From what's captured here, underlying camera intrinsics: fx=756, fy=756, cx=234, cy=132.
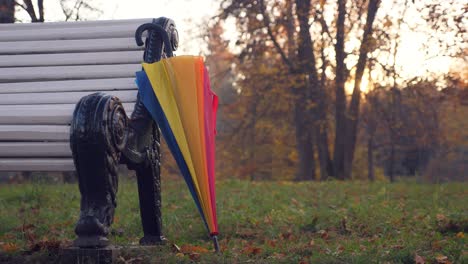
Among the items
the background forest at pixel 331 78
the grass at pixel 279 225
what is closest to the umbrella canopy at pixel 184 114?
the grass at pixel 279 225

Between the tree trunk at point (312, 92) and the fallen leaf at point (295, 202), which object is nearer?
the fallen leaf at point (295, 202)

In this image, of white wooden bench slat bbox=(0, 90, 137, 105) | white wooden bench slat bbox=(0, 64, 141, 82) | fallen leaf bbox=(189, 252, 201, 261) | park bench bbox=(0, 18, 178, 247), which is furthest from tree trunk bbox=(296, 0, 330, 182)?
fallen leaf bbox=(189, 252, 201, 261)

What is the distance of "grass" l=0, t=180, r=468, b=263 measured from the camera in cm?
413

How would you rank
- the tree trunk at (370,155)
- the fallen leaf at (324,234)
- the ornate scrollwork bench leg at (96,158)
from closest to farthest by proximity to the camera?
the ornate scrollwork bench leg at (96,158) → the fallen leaf at (324,234) → the tree trunk at (370,155)

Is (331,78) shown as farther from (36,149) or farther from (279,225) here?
(36,149)

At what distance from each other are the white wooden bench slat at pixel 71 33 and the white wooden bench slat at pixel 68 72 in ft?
0.81

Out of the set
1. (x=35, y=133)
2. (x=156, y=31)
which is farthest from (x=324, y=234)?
(x=35, y=133)

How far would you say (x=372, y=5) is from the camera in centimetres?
1658

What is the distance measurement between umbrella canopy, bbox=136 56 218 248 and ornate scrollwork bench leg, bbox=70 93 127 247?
404 millimetres

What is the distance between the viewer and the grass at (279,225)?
4133mm

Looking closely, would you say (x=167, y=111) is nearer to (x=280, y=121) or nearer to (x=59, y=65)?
(x=59, y=65)

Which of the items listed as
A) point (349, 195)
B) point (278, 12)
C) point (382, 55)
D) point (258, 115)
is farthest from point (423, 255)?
point (258, 115)

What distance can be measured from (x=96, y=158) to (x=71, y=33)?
1.68 m

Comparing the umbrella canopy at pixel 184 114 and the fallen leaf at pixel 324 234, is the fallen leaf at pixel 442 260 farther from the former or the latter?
the fallen leaf at pixel 324 234
